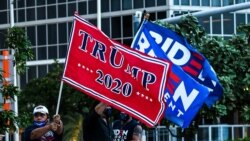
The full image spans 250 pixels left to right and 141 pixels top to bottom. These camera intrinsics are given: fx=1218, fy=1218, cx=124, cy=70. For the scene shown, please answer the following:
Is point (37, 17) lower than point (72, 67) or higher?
lower

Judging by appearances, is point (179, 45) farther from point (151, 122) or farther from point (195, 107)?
point (151, 122)

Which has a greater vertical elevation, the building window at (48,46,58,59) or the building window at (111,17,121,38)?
the building window at (111,17,121,38)

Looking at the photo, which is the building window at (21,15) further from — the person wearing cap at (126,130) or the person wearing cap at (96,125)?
the person wearing cap at (96,125)

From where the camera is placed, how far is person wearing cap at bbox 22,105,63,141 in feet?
47.4

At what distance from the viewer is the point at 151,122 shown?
15.5 m

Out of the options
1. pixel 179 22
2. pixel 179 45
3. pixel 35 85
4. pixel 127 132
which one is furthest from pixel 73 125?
pixel 127 132

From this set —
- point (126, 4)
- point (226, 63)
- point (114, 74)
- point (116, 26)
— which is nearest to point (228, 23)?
point (126, 4)

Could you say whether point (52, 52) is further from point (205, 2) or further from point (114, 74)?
point (114, 74)

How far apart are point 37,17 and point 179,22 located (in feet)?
121

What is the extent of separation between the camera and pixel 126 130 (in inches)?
679

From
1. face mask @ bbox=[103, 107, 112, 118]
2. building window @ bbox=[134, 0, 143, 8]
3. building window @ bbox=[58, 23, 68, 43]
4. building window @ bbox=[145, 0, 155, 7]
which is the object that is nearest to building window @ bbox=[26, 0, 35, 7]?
building window @ bbox=[58, 23, 68, 43]

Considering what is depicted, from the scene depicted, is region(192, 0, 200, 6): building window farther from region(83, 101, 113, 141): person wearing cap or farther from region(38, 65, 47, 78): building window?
region(83, 101, 113, 141): person wearing cap

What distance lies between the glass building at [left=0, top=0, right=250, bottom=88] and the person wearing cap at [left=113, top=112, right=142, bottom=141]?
1608 inches

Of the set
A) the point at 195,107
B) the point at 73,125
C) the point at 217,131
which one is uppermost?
the point at 195,107
